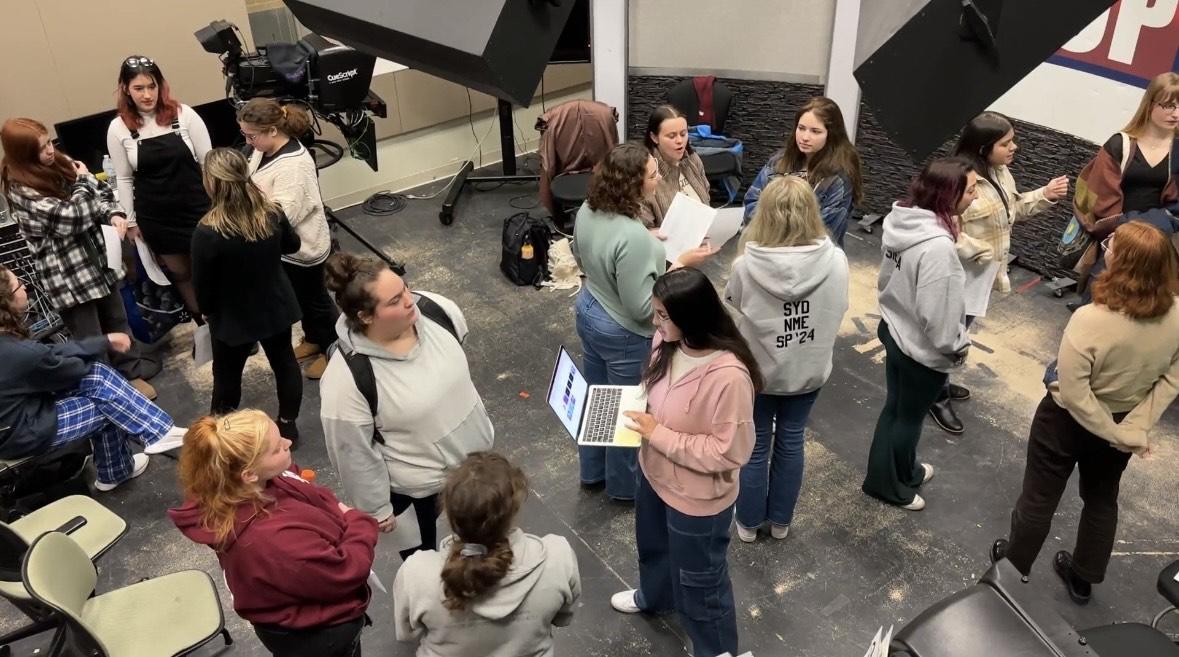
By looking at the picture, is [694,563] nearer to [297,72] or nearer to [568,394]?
[568,394]

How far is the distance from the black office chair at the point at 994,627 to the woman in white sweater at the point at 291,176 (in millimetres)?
2934

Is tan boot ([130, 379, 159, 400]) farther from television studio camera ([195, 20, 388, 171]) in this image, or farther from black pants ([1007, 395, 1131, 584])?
black pants ([1007, 395, 1131, 584])

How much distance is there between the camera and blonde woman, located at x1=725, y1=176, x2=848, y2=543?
105 inches

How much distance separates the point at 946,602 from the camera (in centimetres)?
160

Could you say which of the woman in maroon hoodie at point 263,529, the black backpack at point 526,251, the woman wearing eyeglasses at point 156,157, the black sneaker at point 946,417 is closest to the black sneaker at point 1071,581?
the black sneaker at point 946,417

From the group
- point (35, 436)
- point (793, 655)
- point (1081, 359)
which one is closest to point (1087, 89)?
point (1081, 359)

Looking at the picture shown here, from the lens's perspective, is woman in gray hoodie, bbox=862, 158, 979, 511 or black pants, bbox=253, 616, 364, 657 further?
woman in gray hoodie, bbox=862, 158, 979, 511

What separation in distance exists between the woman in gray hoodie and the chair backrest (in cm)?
271

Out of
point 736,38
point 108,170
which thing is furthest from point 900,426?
point 108,170

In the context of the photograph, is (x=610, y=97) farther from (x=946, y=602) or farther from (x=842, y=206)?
(x=946, y=602)

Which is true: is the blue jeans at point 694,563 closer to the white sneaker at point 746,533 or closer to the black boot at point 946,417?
the white sneaker at point 746,533

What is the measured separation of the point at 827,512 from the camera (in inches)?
136

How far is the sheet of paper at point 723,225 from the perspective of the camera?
11.0 feet

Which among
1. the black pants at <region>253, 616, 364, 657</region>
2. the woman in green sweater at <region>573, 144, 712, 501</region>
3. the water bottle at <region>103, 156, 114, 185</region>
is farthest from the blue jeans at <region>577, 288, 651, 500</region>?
the water bottle at <region>103, 156, 114, 185</region>
